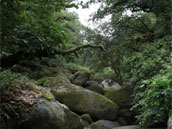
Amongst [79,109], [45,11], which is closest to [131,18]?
[79,109]

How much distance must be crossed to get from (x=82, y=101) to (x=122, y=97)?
2715mm

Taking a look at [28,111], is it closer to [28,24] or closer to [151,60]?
[28,24]

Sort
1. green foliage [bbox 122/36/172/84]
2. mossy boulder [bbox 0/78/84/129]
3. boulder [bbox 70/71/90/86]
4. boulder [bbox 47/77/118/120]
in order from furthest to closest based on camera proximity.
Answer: boulder [bbox 70/71/90/86]
boulder [bbox 47/77/118/120]
green foliage [bbox 122/36/172/84]
mossy boulder [bbox 0/78/84/129]

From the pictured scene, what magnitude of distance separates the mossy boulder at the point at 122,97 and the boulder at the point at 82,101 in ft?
2.60

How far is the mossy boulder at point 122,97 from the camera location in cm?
838

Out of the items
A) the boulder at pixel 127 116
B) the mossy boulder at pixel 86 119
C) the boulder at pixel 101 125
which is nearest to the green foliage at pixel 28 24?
the mossy boulder at pixel 86 119

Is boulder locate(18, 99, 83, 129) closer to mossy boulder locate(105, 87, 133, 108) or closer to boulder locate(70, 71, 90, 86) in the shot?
mossy boulder locate(105, 87, 133, 108)

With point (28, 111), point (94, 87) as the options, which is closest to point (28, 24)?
point (28, 111)

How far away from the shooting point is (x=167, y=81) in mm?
2684

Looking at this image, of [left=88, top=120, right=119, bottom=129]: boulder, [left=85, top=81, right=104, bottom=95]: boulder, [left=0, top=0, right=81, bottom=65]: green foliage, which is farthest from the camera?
[left=85, top=81, right=104, bottom=95]: boulder

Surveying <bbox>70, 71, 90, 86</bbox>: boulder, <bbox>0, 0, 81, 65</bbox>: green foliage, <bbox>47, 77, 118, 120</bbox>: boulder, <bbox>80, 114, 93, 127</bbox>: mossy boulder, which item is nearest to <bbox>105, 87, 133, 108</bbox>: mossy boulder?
<bbox>47, 77, 118, 120</bbox>: boulder

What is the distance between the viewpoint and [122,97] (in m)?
8.65

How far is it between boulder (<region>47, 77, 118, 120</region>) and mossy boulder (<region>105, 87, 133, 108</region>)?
31.2 inches

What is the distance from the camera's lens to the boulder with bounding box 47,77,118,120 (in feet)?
22.9
